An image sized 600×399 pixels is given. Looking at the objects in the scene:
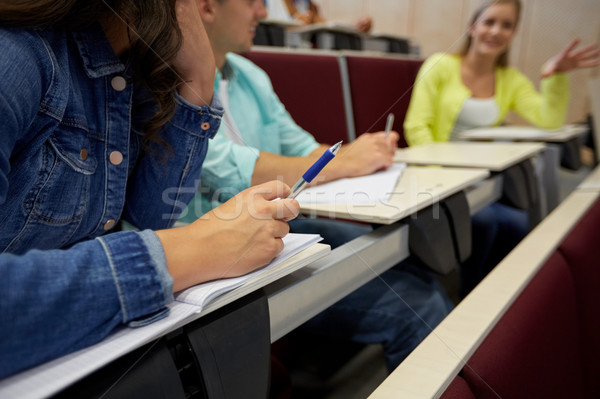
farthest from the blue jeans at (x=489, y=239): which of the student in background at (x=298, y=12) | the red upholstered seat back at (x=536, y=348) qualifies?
the student in background at (x=298, y=12)

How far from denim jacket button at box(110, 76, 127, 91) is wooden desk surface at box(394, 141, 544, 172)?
0.62 meters

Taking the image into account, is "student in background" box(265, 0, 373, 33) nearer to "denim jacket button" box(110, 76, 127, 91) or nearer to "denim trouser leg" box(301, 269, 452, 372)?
"denim trouser leg" box(301, 269, 452, 372)

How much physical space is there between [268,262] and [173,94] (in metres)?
0.22

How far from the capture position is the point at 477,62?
1525 mm

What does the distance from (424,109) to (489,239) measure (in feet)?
1.77

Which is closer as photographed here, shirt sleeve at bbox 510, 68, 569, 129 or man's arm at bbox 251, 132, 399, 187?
man's arm at bbox 251, 132, 399, 187

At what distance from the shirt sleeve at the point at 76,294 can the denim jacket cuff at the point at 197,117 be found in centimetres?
20

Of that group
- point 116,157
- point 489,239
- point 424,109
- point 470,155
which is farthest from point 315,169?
point 424,109

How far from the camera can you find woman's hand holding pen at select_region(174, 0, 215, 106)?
43 centimetres

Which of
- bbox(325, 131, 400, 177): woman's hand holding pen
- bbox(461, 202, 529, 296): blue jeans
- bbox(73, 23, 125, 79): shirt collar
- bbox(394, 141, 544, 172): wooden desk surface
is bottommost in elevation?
bbox(461, 202, 529, 296): blue jeans

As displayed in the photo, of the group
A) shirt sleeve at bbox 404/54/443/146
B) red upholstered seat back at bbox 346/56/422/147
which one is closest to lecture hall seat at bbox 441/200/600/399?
shirt sleeve at bbox 404/54/443/146

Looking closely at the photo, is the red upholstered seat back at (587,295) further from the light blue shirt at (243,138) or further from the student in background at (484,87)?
the student in background at (484,87)

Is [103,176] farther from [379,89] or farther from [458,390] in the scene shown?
[379,89]

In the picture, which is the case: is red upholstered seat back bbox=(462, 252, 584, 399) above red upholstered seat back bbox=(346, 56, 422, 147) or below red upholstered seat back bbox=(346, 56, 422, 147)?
below
